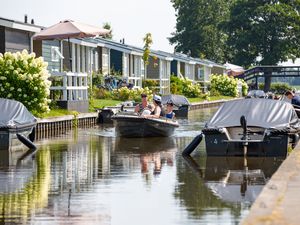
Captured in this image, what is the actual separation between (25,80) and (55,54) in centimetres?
1975

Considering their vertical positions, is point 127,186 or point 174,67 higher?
point 174,67

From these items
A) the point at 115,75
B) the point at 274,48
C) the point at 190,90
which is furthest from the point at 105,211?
the point at 274,48

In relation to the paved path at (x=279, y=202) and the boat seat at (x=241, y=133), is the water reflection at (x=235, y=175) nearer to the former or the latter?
the paved path at (x=279, y=202)

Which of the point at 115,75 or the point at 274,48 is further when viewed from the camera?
the point at 274,48

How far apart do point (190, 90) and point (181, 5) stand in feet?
168

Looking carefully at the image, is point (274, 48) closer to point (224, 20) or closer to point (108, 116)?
point (224, 20)

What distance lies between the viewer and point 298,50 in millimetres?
117938

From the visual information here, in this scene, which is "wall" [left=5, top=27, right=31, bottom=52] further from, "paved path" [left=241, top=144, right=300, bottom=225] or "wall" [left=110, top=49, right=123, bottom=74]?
"paved path" [left=241, top=144, right=300, bottom=225]

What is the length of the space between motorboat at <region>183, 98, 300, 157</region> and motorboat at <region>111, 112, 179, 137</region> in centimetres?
620

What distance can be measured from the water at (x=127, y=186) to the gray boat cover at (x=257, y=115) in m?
1.14

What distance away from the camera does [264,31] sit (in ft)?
379

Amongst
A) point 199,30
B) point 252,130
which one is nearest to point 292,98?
point 252,130

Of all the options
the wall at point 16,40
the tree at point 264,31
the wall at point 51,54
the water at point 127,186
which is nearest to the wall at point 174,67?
the tree at point 264,31

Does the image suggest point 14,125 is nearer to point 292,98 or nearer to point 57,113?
point 57,113
